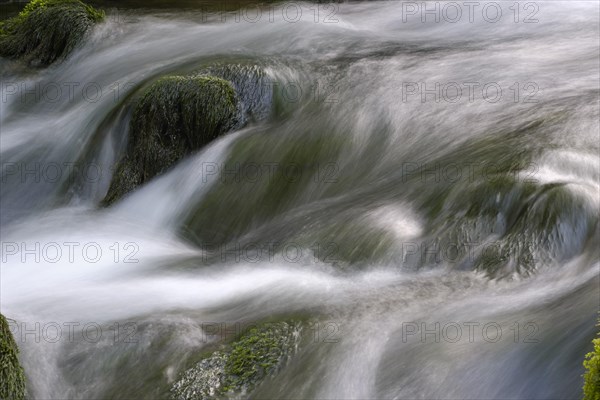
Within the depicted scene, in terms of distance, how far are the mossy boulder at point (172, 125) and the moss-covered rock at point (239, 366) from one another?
110 inches

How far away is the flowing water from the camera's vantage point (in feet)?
14.5

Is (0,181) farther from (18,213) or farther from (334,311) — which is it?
(334,311)

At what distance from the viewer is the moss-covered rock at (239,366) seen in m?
4.25

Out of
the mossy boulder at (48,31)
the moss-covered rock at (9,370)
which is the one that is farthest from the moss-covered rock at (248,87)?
the moss-covered rock at (9,370)

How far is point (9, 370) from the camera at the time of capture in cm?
427

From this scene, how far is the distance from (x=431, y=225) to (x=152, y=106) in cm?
279

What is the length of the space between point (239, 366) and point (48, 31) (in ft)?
20.1

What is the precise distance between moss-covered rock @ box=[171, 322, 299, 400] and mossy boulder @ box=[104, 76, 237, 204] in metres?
2.80

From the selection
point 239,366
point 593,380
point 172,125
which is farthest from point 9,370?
point 172,125

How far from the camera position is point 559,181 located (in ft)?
17.5

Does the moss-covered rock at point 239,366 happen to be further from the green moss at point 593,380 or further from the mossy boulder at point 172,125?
the mossy boulder at point 172,125

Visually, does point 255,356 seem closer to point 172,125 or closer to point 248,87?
point 172,125

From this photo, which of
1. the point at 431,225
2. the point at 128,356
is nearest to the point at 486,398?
the point at 431,225

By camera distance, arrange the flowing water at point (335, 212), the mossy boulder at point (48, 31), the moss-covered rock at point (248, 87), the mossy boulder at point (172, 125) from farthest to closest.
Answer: the mossy boulder at point (48, 31) → the moss-covered rock at point (248, 87) → the mossy boulder at point (172, 125) → the flowing water at point (335, 212)
